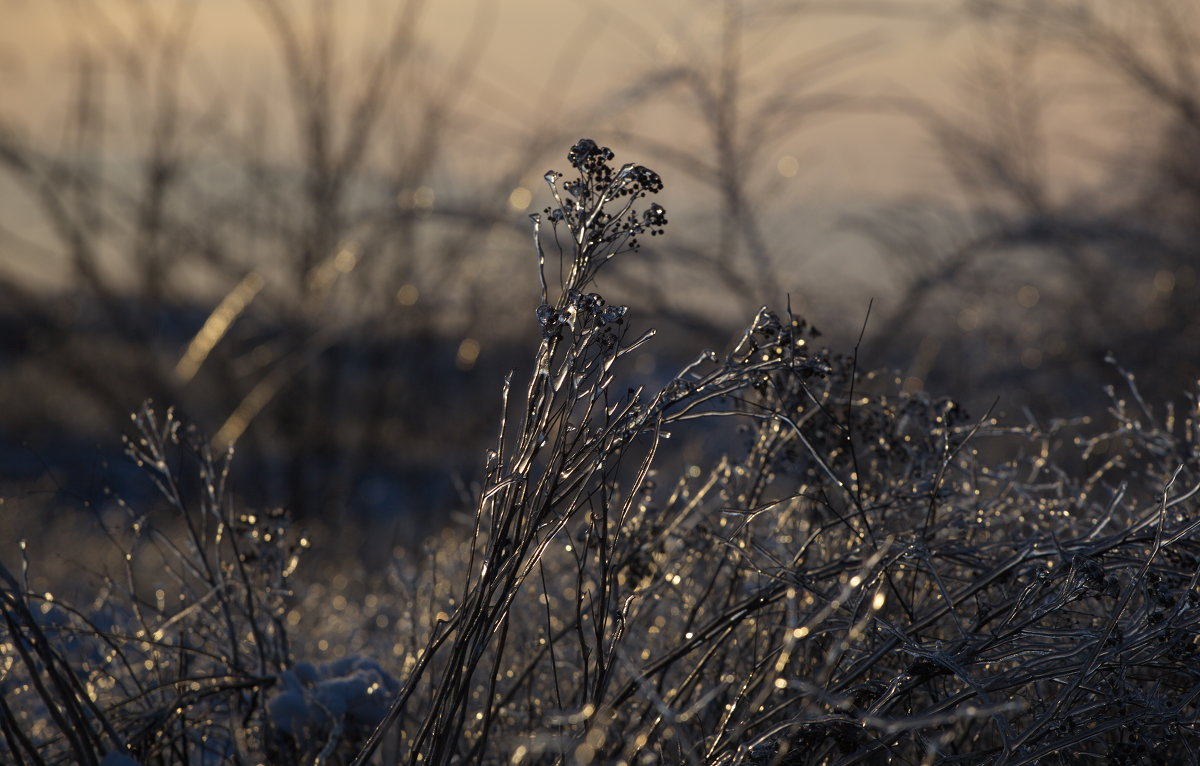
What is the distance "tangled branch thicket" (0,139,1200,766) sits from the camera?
1.55m

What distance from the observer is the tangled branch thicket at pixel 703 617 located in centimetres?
155

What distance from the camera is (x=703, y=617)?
240 cm

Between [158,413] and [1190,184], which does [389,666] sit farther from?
[1190,184]

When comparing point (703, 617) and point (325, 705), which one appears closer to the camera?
point (325, 705)

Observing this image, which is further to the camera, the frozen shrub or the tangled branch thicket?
the frozen shrub

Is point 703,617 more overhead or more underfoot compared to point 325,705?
more underfoot

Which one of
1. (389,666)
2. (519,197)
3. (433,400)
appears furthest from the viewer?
(433,400)

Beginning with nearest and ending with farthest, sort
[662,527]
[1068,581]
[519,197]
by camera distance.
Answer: [1068,581] → [662,527] → [519,197]

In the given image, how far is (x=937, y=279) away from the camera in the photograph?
6.51m

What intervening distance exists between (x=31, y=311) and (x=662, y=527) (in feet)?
21.5

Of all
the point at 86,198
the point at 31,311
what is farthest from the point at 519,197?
the point at 31,311

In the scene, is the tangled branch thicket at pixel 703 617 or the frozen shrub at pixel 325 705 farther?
the frozen shrub at pixel 325 705

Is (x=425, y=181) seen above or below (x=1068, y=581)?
above

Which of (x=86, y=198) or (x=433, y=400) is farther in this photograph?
(x=433, y=400)
